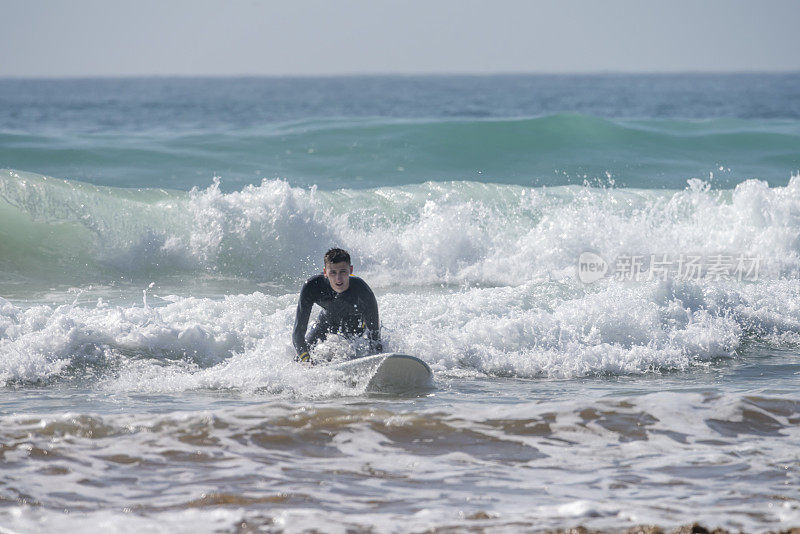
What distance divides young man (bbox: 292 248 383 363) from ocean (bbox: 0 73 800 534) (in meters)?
0.20

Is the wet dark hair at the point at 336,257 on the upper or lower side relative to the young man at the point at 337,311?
upper

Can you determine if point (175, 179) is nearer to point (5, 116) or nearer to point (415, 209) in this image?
point (415, 209)

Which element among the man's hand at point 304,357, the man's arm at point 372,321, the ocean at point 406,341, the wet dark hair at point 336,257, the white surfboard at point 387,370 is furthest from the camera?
the man's arm at point 372,321

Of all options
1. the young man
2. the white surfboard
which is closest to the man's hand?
the young man

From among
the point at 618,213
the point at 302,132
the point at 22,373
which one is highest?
the point at 302,132

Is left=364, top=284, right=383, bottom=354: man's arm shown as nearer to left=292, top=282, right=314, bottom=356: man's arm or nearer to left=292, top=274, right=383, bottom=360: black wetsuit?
left=292, top=274, right=383, bottom=360: black wetsuit

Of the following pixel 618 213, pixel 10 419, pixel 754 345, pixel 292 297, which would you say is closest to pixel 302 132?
pixel 618 213

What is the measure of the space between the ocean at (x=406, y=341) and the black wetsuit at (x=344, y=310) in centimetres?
24

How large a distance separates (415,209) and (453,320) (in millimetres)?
5409

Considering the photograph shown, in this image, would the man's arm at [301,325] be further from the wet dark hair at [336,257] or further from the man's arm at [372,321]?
the man's arm at [372,321]

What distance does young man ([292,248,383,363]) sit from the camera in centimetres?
734

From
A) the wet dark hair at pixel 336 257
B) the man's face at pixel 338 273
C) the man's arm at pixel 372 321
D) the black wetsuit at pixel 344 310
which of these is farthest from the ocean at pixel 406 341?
the wet dark hair at pixel 336 257

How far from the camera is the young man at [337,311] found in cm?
734

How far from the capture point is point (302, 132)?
69.8ft
